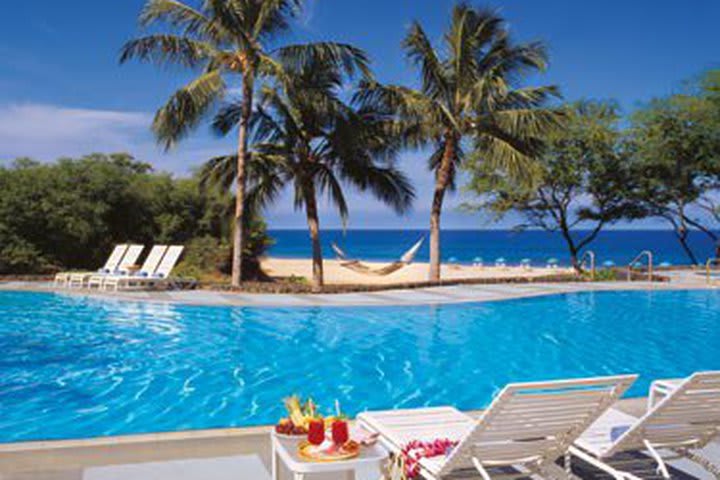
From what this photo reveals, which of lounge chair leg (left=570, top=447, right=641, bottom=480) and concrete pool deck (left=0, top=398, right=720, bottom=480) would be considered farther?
concrete pool deck (left=0, top=398, right=720, bottom=480)

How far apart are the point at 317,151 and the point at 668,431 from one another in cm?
1328

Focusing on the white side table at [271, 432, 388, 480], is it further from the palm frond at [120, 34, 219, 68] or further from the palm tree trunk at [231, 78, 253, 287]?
the palm frond at [120, 34, 219, 68]

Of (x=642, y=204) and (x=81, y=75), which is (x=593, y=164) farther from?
(x=81, y=75)

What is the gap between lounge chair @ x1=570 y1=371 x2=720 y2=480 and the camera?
385 centimetres

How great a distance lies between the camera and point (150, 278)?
15250mm

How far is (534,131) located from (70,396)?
12.7 meters

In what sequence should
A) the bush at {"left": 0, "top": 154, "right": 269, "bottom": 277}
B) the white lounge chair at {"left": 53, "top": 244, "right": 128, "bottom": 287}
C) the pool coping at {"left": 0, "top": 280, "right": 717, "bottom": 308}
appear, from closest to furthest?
the pool coping at {"left": 0, "top": 280, "right": 717, "bottom": 308} < the white lounge chair at {"left": 53, "top": 244, "right": 128, "bottom": 287} < the bush at {"left": 0, "top": 154, "right": 269, "bottom": 277}

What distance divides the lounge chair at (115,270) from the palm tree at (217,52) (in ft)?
9.00

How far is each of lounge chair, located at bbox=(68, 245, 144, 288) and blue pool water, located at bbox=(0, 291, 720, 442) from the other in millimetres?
1308

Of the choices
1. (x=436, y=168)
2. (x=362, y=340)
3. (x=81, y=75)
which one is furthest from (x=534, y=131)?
(x=81, y=75)

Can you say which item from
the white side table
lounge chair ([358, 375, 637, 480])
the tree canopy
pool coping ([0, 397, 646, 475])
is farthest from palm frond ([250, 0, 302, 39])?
the white side table

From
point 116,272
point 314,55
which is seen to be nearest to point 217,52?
point 314,55

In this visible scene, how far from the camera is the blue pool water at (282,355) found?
7.06m

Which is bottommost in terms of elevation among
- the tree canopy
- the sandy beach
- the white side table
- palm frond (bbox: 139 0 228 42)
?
the sandy beach
